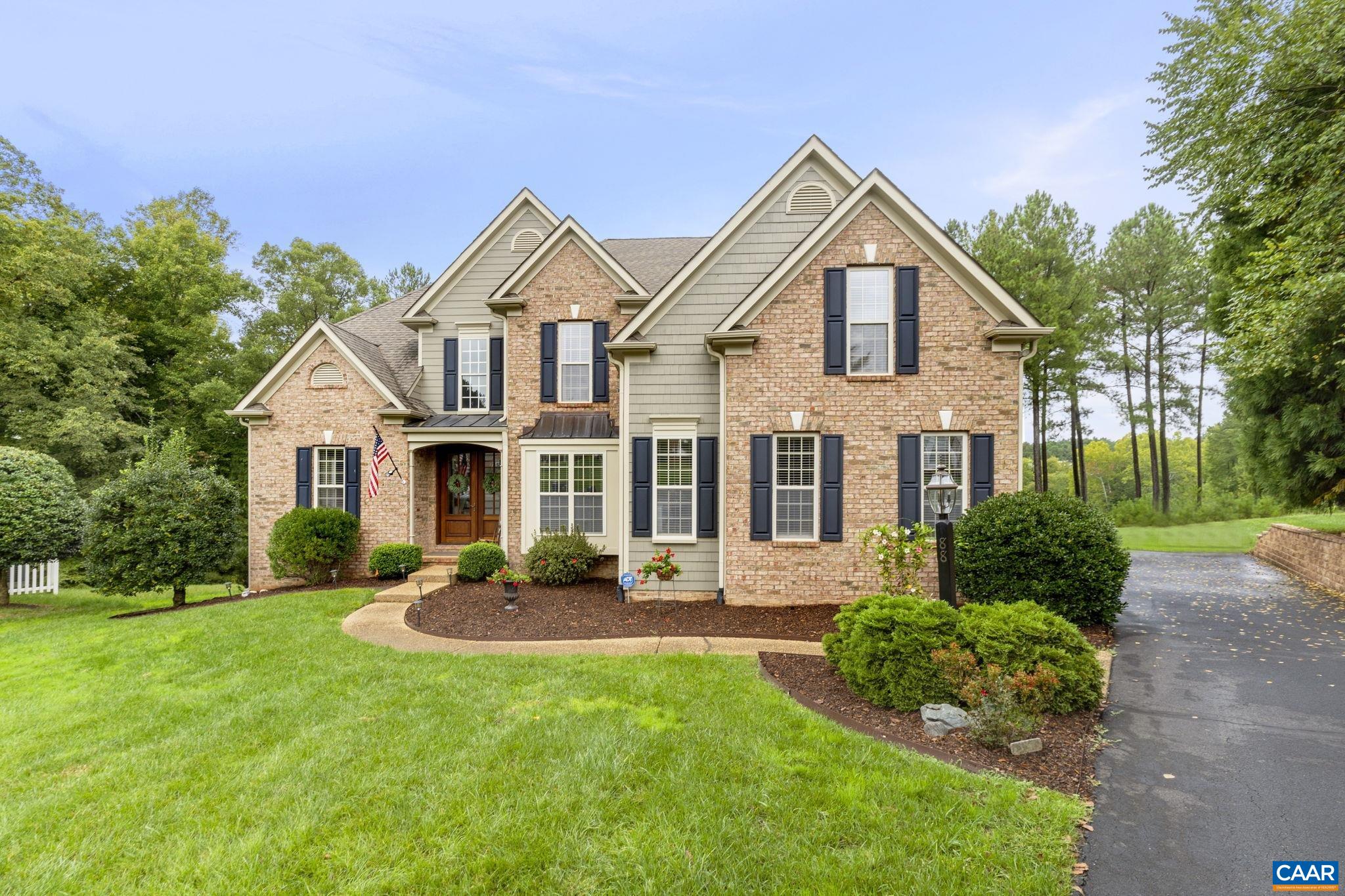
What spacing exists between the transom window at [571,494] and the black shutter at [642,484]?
6.33 ft

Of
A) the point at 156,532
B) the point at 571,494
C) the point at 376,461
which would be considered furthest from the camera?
the point at 571,494

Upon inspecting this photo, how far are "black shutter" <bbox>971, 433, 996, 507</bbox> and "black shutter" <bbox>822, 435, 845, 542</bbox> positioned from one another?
2.38 m

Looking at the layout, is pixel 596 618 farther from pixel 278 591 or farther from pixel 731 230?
pixel 278 591

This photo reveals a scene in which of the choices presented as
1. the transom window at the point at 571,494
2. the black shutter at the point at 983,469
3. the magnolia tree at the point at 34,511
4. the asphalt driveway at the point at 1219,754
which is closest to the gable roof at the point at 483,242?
the transom window at the point at 571,494

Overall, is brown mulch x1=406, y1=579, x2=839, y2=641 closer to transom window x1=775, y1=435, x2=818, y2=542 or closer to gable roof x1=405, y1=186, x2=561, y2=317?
transom window x1=775, y1=435, x2=818, y2=542

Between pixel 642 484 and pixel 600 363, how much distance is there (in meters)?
3.80

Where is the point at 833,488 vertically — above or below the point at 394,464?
below

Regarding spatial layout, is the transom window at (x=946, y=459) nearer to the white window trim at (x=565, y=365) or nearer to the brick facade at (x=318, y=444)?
the white window trim at (x=565, y=365)

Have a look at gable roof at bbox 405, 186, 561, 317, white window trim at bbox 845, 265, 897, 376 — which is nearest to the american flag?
gable roof at bbox 405, 186, 561, 317

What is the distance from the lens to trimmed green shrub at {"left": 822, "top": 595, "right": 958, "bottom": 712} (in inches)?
205

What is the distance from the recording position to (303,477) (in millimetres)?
13047

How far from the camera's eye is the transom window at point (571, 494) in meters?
12.0

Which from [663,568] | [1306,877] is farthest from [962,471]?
[1306,877]

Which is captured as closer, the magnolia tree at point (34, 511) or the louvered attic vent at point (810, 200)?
the louvered attic vent at point (810, 200)
